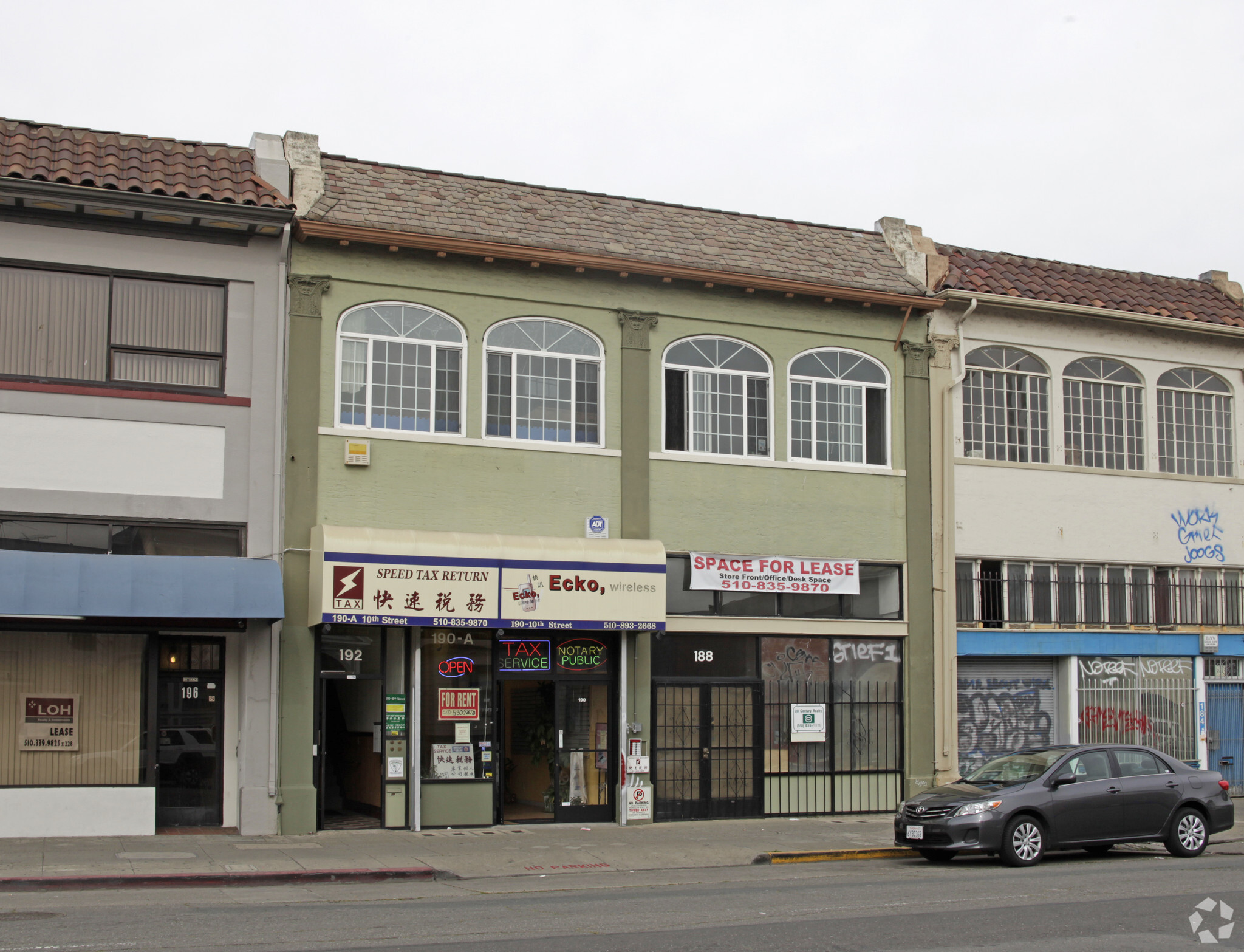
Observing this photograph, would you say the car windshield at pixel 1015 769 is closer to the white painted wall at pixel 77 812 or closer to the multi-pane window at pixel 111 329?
the white painted wall at pixel 77 812

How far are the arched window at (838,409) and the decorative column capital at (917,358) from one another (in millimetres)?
413

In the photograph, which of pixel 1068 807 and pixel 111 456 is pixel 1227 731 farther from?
pixel 111 456

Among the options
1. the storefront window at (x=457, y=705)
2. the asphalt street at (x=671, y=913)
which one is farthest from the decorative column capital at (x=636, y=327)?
the asphalt street at (x=671, y=913)

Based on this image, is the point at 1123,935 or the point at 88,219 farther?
the point at 88,219

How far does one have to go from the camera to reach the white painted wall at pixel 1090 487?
21359 mm

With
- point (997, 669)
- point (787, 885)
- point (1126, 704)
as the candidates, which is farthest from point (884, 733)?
point (787, 885)

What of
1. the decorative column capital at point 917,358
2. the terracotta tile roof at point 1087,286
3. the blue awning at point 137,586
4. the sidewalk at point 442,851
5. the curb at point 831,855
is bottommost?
the curb at point 831,855

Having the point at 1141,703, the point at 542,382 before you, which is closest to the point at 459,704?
the point at 542,382

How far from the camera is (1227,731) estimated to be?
74.0ft

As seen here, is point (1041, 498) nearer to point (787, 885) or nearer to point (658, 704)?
point (658, 704)

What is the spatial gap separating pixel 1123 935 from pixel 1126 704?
12.5 meters

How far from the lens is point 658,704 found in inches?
744

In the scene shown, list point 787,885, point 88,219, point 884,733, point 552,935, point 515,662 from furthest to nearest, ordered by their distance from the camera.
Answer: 1. point 884,733
2. point 515,662
3. point 88,219
4. point 787,885
5. point 552,935

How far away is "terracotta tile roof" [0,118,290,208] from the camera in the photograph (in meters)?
16.3
